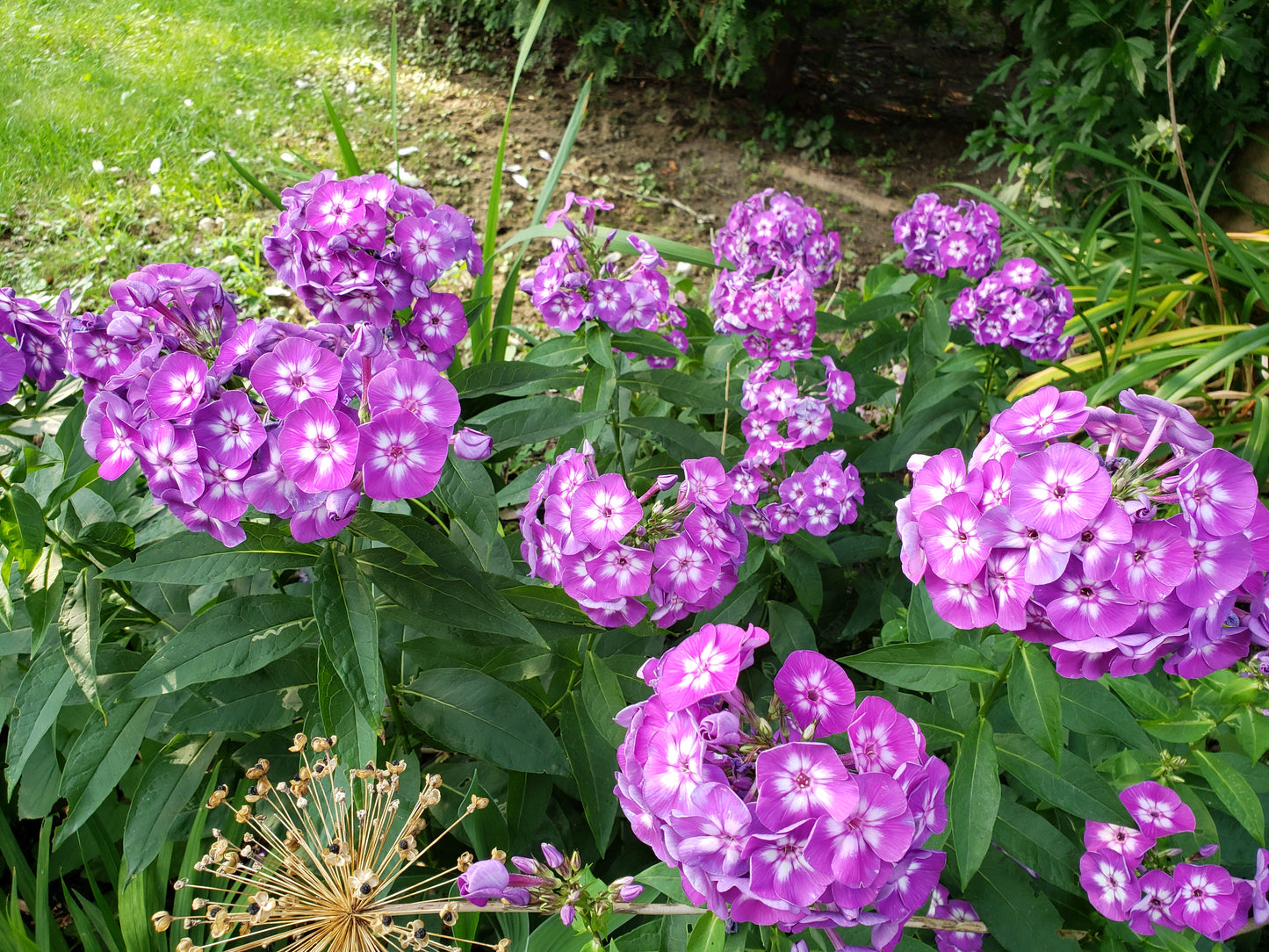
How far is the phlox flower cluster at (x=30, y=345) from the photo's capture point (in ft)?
5.73

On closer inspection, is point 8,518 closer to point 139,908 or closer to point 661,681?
point 139,908

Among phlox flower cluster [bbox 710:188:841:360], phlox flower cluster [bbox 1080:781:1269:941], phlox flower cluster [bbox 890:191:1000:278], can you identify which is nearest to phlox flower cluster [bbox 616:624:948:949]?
phlox flower cluster [bbox 1080:781:1269:941]

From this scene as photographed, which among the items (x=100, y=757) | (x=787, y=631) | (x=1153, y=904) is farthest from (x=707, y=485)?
(x=100, y=757)

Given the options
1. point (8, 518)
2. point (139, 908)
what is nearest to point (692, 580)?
point (8, 518)

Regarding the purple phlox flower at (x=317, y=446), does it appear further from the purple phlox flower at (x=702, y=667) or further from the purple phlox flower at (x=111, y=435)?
the purple phlox flower at (x=702, y=667)

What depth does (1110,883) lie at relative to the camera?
1571mm

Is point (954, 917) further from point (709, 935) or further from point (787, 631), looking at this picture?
point (787, 631)

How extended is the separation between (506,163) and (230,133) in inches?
69.2

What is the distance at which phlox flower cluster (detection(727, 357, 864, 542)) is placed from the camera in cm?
224

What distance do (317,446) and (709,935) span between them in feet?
3.08

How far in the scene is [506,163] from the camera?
5.77m

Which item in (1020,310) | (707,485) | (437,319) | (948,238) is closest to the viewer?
(707,485)

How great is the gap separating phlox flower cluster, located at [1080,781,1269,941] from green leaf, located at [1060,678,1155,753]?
0.11 meters

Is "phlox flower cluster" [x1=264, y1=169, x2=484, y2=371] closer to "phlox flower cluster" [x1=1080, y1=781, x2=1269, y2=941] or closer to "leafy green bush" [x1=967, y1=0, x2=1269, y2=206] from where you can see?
"phlox flower cluster" [x1=1080, y1=781, x2=1269, y2=941]
